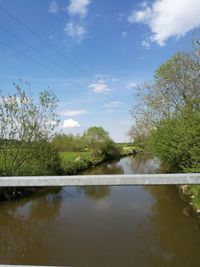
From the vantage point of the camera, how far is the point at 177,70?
893 inches

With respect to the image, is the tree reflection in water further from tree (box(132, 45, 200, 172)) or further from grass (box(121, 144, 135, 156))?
grass (box(121, 144, 135, 156))

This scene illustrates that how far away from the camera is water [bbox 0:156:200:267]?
7.55 m

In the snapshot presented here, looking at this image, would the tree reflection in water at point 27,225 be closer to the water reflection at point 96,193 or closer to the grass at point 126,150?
the water reflection at point 96,193

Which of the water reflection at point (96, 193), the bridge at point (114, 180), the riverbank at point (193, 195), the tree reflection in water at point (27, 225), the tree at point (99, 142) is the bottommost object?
the tree reflection in water at point (27, 225)

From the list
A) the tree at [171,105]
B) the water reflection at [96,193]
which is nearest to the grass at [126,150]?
the tree at [171,105]

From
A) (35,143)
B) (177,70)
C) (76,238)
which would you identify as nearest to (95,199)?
(35,143)

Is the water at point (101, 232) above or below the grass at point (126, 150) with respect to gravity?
below

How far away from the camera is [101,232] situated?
955 cm

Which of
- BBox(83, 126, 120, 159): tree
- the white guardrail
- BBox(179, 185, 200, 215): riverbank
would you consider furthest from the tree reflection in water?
BBox(83, 126, 120, 159): tree

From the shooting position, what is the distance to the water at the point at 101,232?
755 centimetres

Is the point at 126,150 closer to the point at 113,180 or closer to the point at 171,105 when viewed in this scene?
the point at 171,105

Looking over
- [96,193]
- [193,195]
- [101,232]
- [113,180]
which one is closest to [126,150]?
[96,193]

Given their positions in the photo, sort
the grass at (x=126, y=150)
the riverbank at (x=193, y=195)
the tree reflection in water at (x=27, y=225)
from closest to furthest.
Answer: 1. the tree reflection in water at (x=27, y=225)
2. the riverbank at (x=193, y=195)
3. the grass at (x=126, y=150)

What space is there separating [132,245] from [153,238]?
42.4 inches
